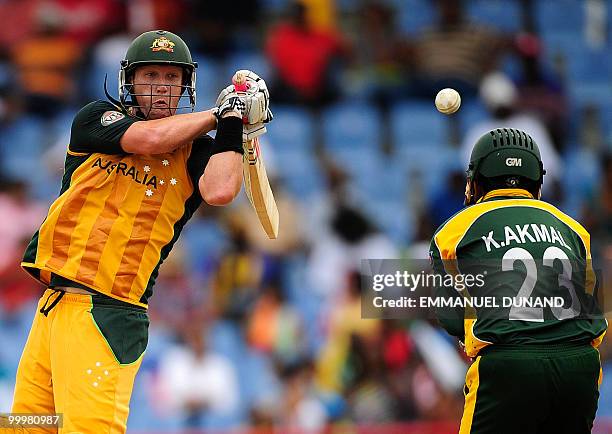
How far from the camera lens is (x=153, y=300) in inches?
436

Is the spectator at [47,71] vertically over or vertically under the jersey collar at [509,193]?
over

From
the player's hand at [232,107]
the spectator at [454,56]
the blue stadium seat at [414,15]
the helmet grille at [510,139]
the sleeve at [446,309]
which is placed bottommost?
the sleeve at [446,309]

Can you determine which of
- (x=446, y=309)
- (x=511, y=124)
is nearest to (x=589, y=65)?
(x=511, y=124)

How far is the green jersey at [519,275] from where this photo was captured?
5.10 metres

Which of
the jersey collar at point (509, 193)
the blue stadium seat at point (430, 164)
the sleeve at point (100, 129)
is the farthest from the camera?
the blue stadium seat at point (430, 164)

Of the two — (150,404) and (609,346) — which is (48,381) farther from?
(609,346)

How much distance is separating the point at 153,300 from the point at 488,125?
3.88m

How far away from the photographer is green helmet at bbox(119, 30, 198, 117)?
5457mm

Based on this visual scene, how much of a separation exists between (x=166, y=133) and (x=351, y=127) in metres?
7.90

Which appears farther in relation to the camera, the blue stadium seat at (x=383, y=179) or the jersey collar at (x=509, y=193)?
the blue stadium seat at (x=383, y=179)

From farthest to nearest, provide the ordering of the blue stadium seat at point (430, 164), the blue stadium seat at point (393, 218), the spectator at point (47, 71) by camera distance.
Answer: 1. the spectator at point (47, 71)
2. the blue stadium seat at point (430, 164)
3. the blue stadium seat at point (393, 218)

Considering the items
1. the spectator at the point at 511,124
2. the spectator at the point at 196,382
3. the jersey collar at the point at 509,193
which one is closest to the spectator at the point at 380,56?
the spectator at the point at 511,124

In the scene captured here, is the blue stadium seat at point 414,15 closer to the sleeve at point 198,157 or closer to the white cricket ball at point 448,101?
the white cricket ball at point 448,101

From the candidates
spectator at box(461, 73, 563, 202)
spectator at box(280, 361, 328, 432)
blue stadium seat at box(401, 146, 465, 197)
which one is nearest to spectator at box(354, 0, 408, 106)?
blue stadium seat at box(401, 146, 465, 197)
